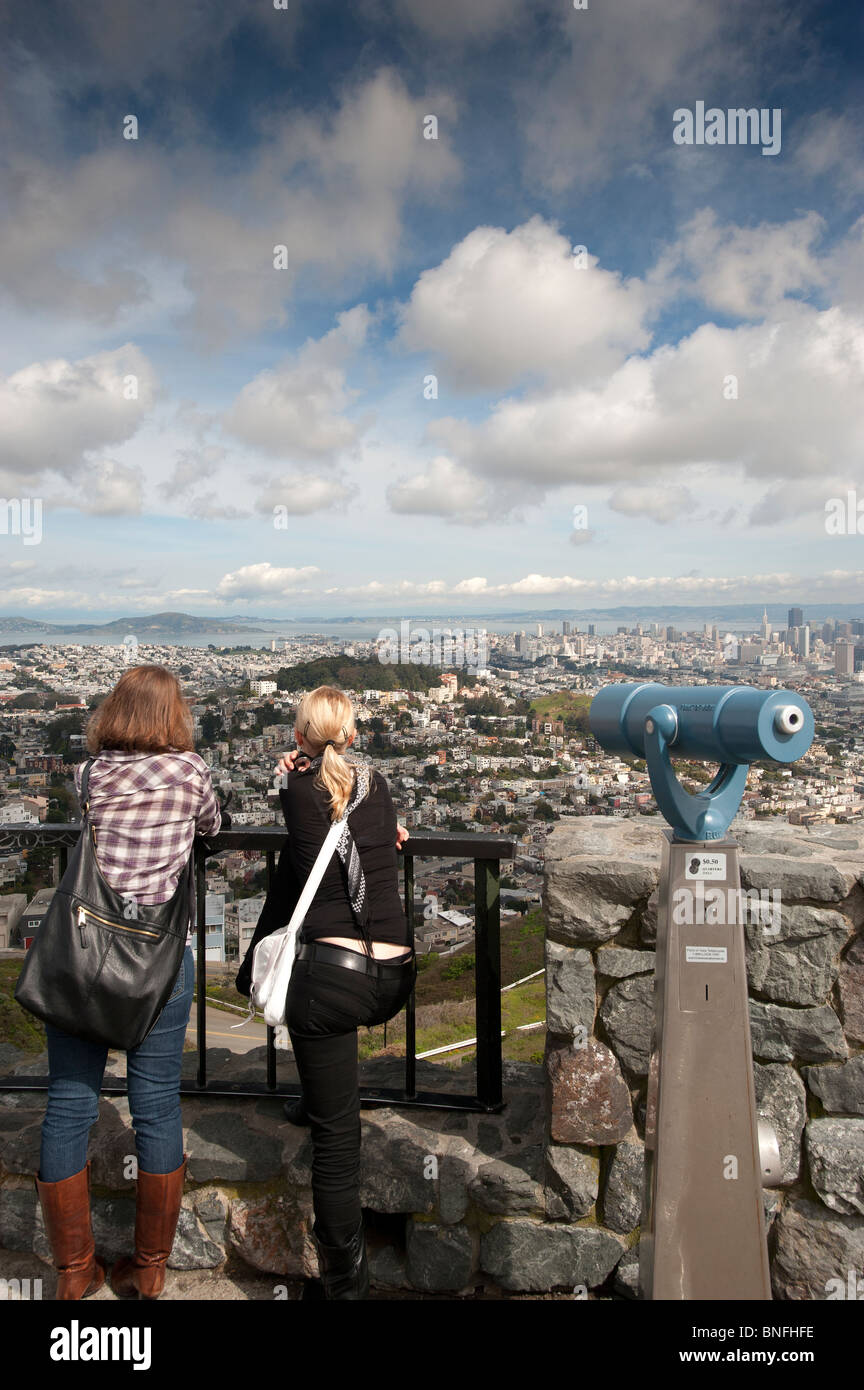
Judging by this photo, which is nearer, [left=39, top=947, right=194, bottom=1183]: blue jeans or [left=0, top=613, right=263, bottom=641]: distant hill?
[left=39, top=947, right=194, bottom=1183]: blue jeans

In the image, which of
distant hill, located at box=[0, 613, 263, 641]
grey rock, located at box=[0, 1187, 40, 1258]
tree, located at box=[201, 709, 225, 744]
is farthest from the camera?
distant hill, located at box=[0, 613, 263, 641]

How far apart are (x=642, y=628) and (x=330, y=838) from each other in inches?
282

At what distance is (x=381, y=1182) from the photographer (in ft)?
8.41

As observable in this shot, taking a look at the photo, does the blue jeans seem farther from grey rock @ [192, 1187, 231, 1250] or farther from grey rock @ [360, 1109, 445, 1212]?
grey rock @ [360, 1109, 445, 1212]

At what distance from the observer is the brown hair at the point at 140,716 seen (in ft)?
7.61

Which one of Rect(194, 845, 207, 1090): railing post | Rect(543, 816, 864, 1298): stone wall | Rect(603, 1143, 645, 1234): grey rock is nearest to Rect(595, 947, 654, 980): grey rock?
Rect(543, 816, 864, 1298): stone wall

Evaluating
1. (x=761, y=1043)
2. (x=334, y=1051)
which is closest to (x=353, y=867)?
(x=334, y=1051)

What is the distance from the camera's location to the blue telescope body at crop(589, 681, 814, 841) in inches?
58.8

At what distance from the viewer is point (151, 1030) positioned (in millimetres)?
2299

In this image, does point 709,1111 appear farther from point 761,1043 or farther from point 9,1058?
point 9,1058

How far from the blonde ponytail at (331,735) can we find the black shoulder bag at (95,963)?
0.61m

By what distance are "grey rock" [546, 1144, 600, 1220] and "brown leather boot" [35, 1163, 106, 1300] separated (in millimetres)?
1385

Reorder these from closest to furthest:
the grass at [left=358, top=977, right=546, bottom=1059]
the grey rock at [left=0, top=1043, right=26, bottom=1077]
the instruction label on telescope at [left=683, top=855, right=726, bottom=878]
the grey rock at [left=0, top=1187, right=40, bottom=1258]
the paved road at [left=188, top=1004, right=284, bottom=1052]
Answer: the instruction label on telescope at [left=683, top=855, right=726, bottom=878] < the grey rock at [left=0, top=1187, right=40, bottom=1258] < the grey rock at [left=0, top=1043, right=26, bottom=1077] < the grass at [left=358, top=977, right=546, bottom=1059] < the paved road at [left=188, top=1004, right=284, bottom=1052]
